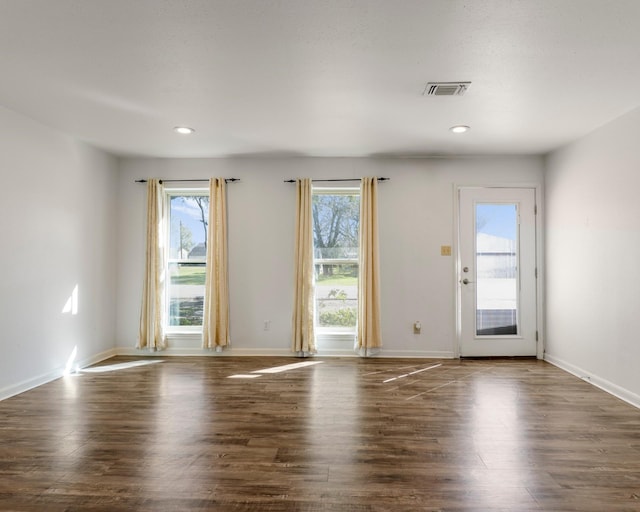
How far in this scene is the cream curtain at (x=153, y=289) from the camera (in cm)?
491

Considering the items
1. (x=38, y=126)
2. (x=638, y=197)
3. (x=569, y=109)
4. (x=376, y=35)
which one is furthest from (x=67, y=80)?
(x=638, y=197)

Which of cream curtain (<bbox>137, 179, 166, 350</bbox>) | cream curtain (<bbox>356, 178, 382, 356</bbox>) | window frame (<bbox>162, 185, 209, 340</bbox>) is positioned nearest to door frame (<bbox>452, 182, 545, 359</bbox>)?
cream curtain (<bbox>356, 178, 382, 356</bbox>)

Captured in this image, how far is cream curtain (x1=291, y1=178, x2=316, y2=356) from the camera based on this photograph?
4836 millimetres

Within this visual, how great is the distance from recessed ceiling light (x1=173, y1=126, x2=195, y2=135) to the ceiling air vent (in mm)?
2305

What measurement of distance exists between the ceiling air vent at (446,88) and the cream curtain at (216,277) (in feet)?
9.55

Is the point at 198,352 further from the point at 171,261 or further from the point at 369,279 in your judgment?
the point at 369,279

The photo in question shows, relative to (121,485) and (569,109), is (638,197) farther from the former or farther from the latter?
(121,485)

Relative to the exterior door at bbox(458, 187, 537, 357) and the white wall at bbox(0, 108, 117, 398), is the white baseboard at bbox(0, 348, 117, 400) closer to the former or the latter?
the white wall at bbox(0, 108, 117, 398)

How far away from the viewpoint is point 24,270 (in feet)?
11.9

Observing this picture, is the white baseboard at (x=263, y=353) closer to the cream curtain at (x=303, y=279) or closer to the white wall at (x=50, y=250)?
the cream curtain at (x=303, y=279)

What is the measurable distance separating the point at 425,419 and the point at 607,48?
109 inches

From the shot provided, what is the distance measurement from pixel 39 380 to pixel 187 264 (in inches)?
79.0

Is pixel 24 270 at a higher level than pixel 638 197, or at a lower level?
lower

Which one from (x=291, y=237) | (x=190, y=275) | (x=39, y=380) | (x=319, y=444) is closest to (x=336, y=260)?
(x=291, y=237)
